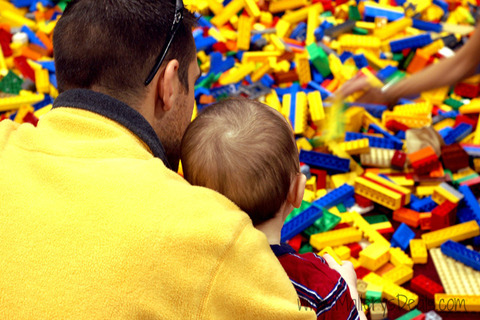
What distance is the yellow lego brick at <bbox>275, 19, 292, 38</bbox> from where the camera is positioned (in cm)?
364

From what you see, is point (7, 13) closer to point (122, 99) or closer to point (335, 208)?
point (335, 208)

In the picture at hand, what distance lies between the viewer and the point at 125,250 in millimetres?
822

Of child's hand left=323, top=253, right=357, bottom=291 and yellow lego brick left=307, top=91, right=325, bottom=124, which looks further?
yellow lego brick left=307, top=91, right=325, bottom=124

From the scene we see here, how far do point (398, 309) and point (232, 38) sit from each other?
230 centimetres

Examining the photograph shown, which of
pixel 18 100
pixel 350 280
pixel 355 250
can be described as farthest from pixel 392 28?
pixel 350 280

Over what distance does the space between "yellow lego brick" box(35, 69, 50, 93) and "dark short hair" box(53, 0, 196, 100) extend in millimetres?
2141

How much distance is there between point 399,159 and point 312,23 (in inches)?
60.1

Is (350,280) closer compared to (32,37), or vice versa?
Result: (350,280)

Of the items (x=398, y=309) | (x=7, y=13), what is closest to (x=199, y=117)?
(x=398, y=309)

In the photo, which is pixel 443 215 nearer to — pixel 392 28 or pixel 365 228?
pixel 365 228

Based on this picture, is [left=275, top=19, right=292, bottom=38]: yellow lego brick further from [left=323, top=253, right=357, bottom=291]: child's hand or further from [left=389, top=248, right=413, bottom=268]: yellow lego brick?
[left=323, top=253, right=357, bottom=291]: child's hand

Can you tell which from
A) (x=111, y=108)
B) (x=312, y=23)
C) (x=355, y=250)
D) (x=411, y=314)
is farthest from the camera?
(x=312, y=23)

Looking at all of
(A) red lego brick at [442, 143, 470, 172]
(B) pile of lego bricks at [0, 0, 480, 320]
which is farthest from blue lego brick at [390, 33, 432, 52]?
(A) red lego brick at [442, 143, 470, 172]

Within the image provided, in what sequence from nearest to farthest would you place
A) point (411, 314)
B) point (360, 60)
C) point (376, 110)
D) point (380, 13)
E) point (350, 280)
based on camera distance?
point (350, 280), point (411, 314), point (376, 110), point (360, 60), point (380, 13)
